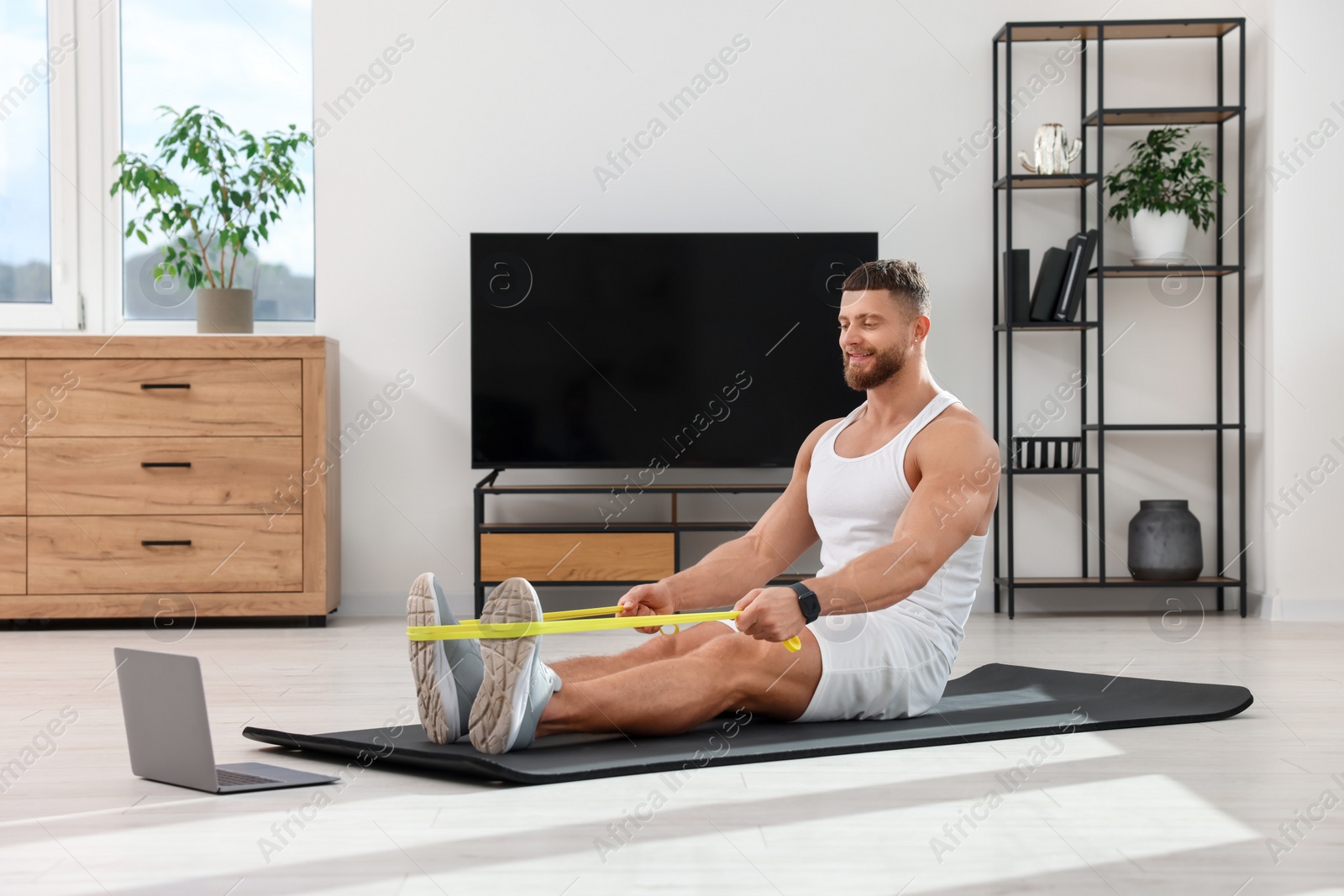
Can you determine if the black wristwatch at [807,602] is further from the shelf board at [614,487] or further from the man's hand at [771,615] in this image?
the shelf board at [614,487]

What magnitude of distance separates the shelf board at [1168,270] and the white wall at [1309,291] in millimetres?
163

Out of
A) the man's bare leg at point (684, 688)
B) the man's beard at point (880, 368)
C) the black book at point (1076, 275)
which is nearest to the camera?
the man's bare leg at point (684, 688)

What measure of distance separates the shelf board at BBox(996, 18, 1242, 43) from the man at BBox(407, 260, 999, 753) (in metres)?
2.38

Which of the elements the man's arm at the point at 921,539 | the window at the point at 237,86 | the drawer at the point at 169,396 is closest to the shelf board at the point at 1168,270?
the man's arm at the point at 921,539

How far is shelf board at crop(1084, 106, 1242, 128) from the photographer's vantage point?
14.0ft

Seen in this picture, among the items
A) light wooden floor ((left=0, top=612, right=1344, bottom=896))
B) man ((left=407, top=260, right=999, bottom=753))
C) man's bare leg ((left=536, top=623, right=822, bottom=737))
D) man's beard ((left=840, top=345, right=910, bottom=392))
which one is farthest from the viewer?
man's beard ((left=840, top=345, right=910, bottom=392))

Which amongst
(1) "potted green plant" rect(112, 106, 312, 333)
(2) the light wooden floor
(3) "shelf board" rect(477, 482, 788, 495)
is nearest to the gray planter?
(1) "potted green plant" rect(112, 106, 312, 333)

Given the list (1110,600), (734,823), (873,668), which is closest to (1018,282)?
(1110,600)

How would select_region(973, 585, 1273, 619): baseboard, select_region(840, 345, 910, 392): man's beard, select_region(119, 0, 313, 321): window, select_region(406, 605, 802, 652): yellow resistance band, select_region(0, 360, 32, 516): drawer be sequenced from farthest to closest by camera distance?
select_region(119, 0, 313, 321): window
select_region(973, 585, 1273, 619): baseboard
select_region(0, 360, 32, 516): drawer
select_region(840, 345, 910, 392): man's beard
select_region(406, 605, 802, 652): yellow resistance band

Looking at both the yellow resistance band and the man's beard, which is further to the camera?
the man's beard

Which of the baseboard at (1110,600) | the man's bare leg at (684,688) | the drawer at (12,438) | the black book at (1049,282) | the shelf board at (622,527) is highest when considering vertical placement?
the black book at (1049,282)

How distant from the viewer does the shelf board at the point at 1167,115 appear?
426cm

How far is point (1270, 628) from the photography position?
4000 millimetres

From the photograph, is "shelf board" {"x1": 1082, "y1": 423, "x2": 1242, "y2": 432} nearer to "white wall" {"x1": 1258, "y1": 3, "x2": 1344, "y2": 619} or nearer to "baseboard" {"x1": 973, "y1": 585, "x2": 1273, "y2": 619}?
"white wall" {"x1": 1258, "y1": 3, "x2": 1344, "y2": 619}
